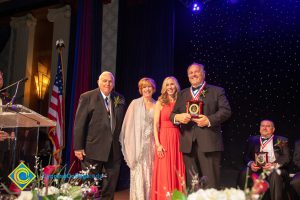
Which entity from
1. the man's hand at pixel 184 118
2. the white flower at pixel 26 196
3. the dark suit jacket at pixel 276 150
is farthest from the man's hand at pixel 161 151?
the white flower at pixel 26 196

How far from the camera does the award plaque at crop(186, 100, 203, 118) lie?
284 centimetres

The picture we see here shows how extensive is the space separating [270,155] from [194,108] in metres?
1.50

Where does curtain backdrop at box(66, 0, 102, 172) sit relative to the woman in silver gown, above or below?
above

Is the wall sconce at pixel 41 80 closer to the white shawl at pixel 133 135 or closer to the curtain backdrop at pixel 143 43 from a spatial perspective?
the curtain backdrop at pixel 143 43

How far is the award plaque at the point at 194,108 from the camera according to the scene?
2843mm

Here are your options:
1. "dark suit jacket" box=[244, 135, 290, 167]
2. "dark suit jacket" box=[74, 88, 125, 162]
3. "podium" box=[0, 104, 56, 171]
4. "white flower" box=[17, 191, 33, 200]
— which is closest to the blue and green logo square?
"white flower" box=[17, 191, 33, 200]

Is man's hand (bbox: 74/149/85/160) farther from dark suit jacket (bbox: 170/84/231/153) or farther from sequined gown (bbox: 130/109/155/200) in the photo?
dark suit jacket (bbox: 170/84/231/153)

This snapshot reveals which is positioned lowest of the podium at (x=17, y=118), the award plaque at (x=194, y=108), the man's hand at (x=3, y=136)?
the man's hand at (x=3, y=136)

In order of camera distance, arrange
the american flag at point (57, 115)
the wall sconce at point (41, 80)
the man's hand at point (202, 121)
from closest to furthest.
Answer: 1. the man's hand at point (202, 121)
2. the american flag at point (57, 115)
3. the wall sconce at point (41, 80)

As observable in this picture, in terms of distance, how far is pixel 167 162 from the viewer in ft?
11.2

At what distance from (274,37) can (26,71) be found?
5290 millimetres

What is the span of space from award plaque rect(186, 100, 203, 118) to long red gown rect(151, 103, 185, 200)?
1.94 ft

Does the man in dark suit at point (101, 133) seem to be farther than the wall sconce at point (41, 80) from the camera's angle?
No

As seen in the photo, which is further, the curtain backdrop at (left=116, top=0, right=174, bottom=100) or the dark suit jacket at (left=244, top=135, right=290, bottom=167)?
the curtain backdrop at (left=116, top=0, right=174, bottom=100)
